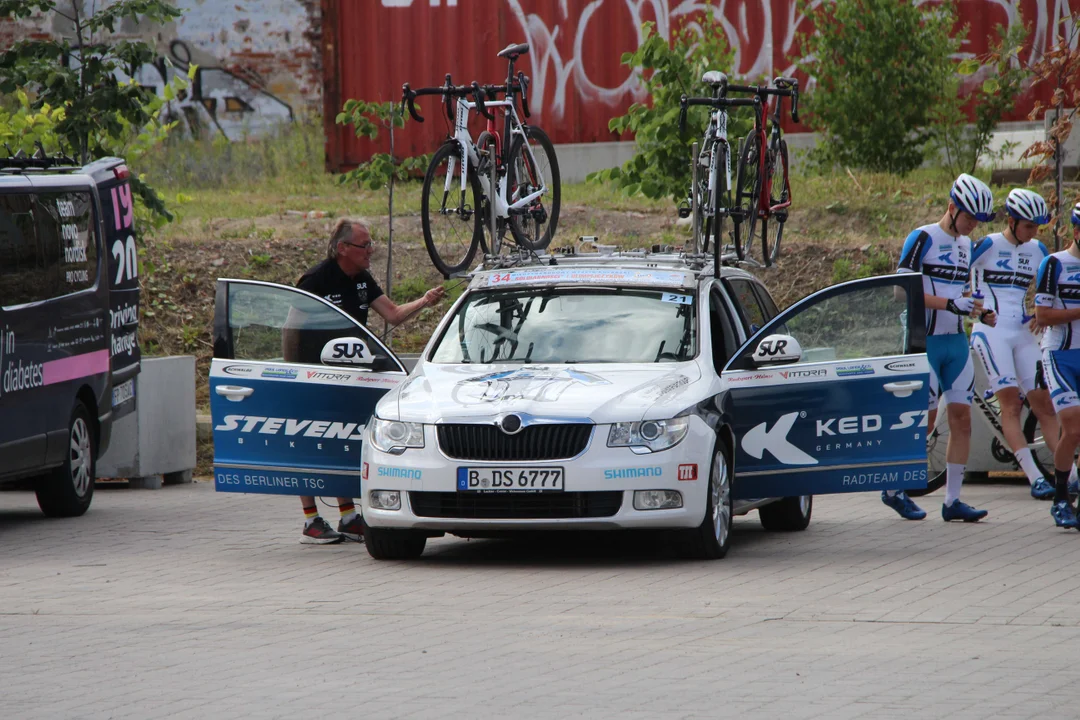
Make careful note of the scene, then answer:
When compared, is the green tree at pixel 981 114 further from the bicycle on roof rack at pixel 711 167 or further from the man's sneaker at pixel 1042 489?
the man's sneaker at pixel 1042 489

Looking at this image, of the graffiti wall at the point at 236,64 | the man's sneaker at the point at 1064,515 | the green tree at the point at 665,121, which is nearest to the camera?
the man's sneaker at the point at 1064,515

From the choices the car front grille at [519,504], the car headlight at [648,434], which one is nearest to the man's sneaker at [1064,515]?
the car headlight at [648,434]

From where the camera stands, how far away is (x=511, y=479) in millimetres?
9438

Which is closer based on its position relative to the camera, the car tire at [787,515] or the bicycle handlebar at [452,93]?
the car tire at [787,515]

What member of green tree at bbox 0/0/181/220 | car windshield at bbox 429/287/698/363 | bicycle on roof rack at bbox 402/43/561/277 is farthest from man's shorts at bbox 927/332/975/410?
green tree at bbox 0/0/181/220

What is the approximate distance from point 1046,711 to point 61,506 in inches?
332

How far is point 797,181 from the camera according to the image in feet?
76.8

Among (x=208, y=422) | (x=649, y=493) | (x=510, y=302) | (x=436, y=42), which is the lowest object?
(x=208, y=422)

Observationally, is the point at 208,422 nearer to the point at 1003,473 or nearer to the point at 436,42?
the point at 1003,473

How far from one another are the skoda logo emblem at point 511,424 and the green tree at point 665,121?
906 cm

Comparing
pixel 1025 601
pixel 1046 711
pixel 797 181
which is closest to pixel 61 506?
pixel 1025 601

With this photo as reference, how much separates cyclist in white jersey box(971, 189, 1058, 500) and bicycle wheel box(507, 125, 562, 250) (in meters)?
3.13

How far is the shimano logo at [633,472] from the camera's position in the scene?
30.8 ft

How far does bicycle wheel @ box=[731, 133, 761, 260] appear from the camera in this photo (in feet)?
43.8
